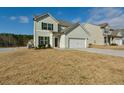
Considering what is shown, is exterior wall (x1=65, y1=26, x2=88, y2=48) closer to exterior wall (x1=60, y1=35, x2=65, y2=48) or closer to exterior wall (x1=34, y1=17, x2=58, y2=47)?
exterior wall (x1=60, y1=35, x2=65, y2=48)

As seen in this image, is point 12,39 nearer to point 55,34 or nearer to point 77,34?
point 55,34

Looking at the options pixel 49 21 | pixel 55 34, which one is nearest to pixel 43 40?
pixel 55 34

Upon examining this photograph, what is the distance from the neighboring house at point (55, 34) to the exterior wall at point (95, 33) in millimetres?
9050

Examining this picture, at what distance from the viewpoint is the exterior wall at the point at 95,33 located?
115 feet

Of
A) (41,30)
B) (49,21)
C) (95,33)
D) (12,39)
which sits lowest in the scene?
(12,39)

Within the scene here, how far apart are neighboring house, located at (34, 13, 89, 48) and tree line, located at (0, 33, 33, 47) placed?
63.0ft

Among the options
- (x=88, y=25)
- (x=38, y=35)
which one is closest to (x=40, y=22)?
(x=38, y=35)

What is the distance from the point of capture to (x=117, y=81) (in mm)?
5277

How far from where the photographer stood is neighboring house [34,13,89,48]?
23391 millimetres

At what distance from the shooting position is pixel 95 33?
35.8m

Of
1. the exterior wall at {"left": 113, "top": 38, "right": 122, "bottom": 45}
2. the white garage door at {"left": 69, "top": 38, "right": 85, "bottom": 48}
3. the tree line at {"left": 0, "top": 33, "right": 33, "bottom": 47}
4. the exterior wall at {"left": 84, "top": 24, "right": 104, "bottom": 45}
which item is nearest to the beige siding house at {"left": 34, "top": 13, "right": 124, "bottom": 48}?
the white garage door at {"left": 69, "top": 38, "right": 85, "bottom": 48}

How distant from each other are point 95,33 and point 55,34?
1553 cm

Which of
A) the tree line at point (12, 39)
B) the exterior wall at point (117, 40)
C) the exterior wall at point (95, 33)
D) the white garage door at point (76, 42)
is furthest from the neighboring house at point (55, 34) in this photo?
the tree line at point (12, 39)
